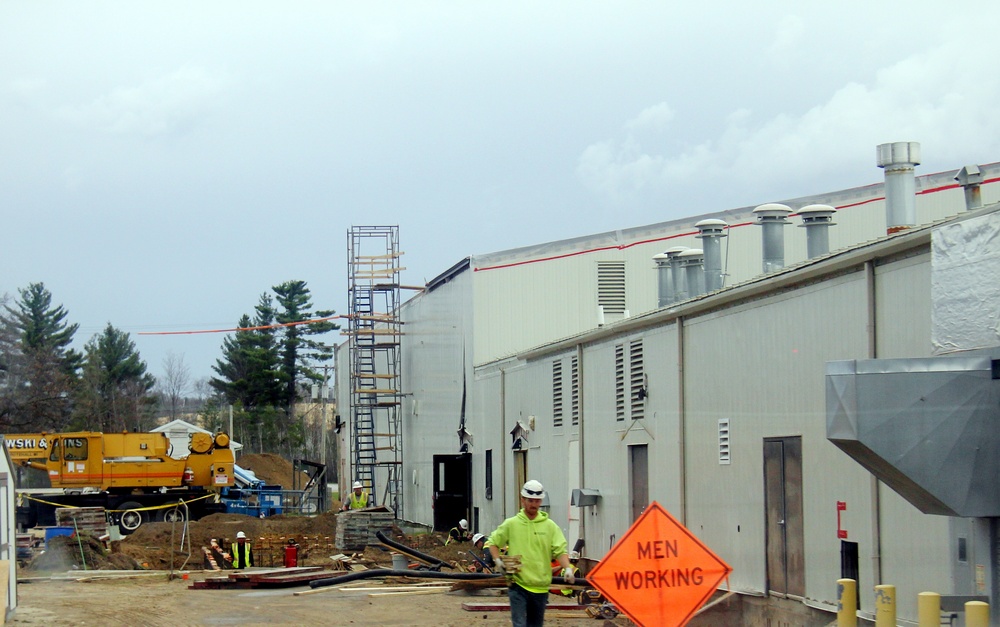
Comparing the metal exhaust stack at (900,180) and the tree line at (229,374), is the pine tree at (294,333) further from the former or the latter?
the metal exhaust stack at (900,180)

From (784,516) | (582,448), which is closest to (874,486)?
(784,516)

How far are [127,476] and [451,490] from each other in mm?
11382

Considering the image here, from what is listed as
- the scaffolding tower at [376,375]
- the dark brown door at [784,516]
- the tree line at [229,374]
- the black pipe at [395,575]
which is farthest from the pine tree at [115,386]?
the dark brown door at [784,516]

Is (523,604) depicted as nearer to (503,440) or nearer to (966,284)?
(966,284)

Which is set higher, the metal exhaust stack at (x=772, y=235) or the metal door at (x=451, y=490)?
the metal exhaust stack at (x=772, y=235)

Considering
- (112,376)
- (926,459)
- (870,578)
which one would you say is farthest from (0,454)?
(112,376)

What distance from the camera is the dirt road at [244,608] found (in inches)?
632

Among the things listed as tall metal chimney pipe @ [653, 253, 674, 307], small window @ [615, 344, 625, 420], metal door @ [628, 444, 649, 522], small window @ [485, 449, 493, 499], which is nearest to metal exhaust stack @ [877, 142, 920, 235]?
metal door @ [628, 444, 649, 522]

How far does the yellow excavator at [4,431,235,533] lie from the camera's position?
122ft

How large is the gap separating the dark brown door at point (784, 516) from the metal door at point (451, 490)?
17524mm

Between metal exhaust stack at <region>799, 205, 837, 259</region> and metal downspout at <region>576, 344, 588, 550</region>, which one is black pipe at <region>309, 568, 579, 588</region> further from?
metal exhaust stack at <region>799, 205, 837, 259</region>

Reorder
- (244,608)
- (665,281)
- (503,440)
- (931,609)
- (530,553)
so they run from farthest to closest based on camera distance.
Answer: (503,440), (665,281), (244,608), (530,553), (931,609)


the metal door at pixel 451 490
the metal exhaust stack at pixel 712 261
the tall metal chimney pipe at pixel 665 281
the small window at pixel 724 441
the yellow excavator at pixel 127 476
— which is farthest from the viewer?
the yellow excavator at pixel 127 476

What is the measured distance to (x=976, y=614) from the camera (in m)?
8.06
